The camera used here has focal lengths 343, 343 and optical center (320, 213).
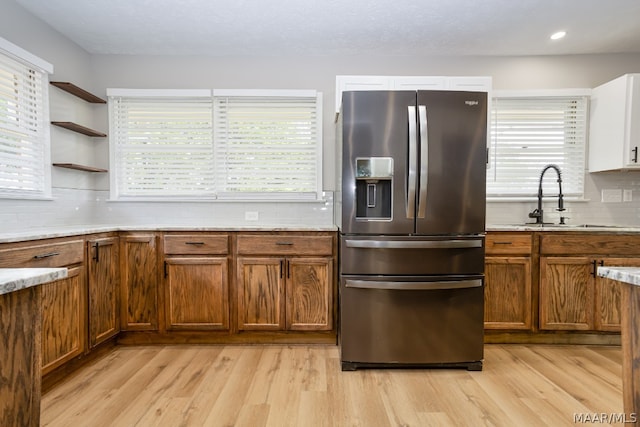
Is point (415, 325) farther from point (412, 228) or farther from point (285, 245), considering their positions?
point (285, 245)

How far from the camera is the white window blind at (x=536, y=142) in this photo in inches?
126

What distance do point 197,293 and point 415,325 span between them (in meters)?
1.64

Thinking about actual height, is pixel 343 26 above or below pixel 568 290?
above

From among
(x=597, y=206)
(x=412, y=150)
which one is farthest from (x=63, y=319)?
(x=597, y=206)

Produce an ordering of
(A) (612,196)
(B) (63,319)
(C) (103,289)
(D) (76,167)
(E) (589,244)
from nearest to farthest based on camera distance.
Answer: (B) (63,319)
(C) (103,289)
(E) (589,244)
(D) (76,167)
(A) (612,196)

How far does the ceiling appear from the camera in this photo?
7.93ft

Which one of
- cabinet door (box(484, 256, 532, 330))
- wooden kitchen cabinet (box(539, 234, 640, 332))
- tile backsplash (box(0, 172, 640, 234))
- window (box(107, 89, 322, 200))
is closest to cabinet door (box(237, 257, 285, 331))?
tile backsplash (box(0, 172, 640, 234))

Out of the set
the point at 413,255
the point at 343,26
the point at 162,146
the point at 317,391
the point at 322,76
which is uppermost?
the point at 343,26

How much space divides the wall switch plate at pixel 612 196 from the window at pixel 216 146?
8.74 ft

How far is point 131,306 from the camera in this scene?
8.76 feet

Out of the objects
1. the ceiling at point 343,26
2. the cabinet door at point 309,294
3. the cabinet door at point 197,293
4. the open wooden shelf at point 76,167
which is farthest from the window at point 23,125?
the cabinet door at point 309,294

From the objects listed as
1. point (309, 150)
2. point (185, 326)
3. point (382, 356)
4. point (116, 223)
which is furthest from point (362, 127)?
point (116, 223)

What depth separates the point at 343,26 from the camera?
8.79 feet

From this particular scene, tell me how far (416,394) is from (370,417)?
1.25ft
